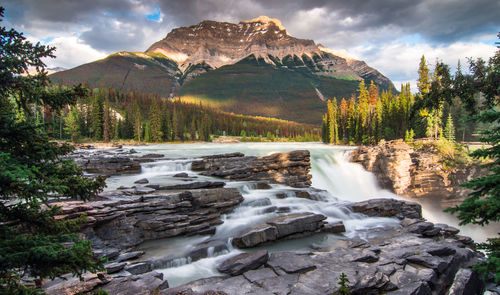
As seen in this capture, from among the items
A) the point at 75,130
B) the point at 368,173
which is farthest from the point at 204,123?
the point at 368,173

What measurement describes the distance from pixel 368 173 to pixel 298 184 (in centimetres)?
1520

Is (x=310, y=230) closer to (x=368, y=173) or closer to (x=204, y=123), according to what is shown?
Answer: (x=368, y=173)

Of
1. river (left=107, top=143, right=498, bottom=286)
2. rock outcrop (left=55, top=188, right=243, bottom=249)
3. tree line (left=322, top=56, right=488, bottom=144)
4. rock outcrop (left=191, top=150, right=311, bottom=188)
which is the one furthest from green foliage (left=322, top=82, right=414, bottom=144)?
rock outcrop (left=55, top=188, right=243, bottom=249)

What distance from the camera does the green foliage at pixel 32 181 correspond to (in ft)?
13.1

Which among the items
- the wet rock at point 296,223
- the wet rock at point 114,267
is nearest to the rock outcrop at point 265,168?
the wet rock at point 296,223

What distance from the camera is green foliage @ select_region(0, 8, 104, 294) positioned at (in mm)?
4008

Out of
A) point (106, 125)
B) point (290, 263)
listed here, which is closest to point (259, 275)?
point (290, 263)

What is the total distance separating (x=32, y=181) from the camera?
403cm

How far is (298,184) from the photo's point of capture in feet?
86.7

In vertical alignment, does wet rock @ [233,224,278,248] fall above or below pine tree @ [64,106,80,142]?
below

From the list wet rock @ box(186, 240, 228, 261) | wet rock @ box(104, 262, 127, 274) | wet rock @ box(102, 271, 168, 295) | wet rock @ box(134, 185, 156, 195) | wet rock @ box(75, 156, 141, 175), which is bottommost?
wet rock @ box(186, 240, 228, 261)

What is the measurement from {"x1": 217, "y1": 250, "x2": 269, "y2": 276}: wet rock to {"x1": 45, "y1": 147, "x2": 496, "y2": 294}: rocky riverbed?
0.04m

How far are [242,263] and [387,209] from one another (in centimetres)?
1382

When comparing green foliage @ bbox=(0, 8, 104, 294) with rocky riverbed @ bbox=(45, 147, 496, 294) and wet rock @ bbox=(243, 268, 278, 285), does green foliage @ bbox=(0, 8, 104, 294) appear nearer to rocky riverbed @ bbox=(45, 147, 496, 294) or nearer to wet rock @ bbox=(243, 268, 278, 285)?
rocky riverbed @ bbox=(45, 147, 496, 294)
